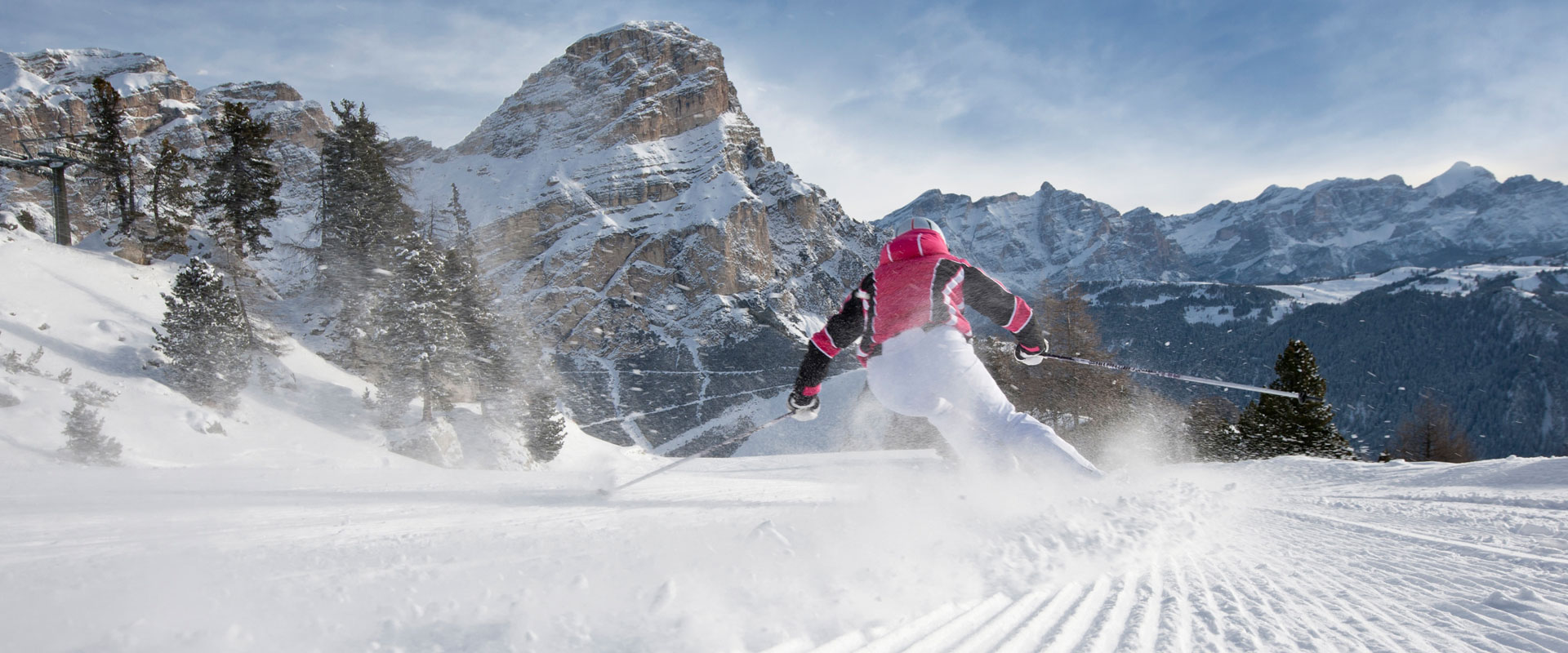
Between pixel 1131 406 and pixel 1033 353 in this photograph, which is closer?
pixel 1033 353

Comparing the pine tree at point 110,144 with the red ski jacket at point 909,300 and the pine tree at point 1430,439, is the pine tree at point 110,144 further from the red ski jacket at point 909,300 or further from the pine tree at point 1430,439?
the pine tree at point 1430,439

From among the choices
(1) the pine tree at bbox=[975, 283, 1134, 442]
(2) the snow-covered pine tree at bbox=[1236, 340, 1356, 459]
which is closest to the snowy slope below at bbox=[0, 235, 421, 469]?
(1) the pine tree at bbox=[975, 283, 1134, 442]

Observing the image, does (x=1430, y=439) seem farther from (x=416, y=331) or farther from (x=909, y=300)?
(x=416, y=331)

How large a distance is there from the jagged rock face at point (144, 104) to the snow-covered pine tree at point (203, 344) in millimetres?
64860

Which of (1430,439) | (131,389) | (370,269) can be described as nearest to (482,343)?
(370,269)

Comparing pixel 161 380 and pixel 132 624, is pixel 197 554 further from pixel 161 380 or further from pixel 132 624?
pixel 161 380

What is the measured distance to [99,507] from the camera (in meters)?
3.97

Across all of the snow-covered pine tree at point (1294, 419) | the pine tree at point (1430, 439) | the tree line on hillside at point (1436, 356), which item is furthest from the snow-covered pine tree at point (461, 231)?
the tree line on hillside at point (1436, 356)

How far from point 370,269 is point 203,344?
875 centimetres

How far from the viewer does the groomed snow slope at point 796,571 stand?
6.23 feet

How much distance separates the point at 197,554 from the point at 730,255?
118 m

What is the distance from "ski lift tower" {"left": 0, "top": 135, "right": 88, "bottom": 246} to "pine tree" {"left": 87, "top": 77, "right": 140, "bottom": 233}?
1202 millimetres

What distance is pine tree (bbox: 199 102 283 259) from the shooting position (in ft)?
72.1

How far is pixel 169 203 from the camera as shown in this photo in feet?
75.6
